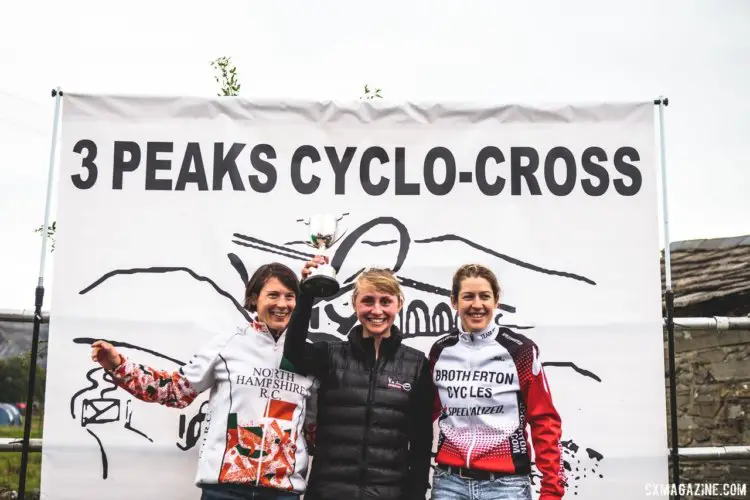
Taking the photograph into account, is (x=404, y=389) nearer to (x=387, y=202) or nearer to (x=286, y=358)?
(x=286, y=358)

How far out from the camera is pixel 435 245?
3.95 m

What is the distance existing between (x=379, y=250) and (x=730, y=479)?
147 inches

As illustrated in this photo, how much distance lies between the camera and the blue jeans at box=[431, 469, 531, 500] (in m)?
3.02

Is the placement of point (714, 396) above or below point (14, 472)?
above

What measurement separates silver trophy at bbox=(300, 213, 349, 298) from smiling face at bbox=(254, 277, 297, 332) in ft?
0.76

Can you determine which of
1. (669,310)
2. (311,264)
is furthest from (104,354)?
(669,310)

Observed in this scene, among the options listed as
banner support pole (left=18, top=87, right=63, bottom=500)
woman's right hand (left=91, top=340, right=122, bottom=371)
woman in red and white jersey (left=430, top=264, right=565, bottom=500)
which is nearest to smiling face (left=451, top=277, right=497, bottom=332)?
woman in red and white jersey (left=430, top=264, right=565, bottom=500)

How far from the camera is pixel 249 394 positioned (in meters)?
3.21

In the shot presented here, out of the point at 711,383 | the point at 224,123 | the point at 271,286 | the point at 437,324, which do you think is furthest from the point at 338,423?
the point at 711,383

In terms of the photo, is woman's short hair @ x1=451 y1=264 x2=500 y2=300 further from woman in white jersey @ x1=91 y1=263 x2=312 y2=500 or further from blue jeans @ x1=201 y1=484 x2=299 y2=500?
blue jeans @ x1=201 y1=484 x2=299 y2=500

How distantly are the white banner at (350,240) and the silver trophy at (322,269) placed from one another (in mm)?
674

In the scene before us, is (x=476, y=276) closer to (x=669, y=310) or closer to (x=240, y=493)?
(x=669, y=310)

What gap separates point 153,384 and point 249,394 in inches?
17.2

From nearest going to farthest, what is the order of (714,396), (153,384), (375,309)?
(375,309) → (153,384) → (714,396)
